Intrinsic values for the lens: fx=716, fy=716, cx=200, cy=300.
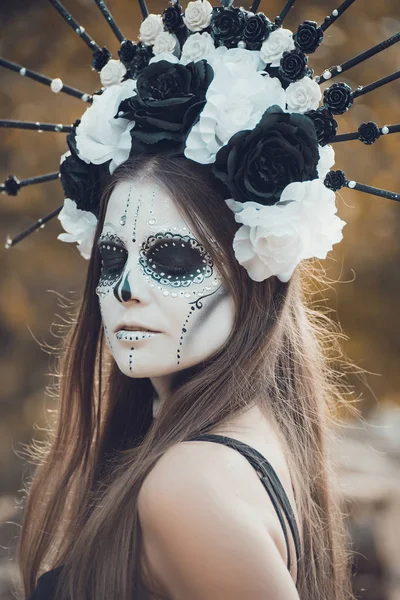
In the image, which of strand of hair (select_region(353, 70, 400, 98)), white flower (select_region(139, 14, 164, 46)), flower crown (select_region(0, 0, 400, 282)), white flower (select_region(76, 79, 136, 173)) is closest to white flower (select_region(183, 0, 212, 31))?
flower crown (select_region(0, 0, 400, 282))

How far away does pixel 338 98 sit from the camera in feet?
5.80

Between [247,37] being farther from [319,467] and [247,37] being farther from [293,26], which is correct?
[293,26]

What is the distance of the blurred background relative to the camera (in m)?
4.17

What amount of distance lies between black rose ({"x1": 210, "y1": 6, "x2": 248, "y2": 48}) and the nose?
2.09 ft

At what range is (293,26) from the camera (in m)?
4.13

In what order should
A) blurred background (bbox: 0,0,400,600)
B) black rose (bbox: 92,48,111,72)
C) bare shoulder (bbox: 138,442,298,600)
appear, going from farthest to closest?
blurred background (bbox: 0,0,400,600) → black rose (bbox: 92,48,111,72) → bare shoulder (bbox: 138,442,298,600)

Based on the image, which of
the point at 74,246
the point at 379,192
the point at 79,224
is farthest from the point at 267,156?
the point at 74,246

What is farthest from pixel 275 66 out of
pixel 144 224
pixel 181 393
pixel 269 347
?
pixel 181 393

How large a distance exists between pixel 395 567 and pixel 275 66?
2722mm

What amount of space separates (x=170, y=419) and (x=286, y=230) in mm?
527

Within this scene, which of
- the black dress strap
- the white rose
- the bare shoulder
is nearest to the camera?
the bare shoulder

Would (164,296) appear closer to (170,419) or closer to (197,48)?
(170,419)

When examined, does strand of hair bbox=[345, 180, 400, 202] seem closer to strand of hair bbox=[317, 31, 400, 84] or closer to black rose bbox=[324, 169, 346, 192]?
black rose bbox=[324, 169, 346, 192]

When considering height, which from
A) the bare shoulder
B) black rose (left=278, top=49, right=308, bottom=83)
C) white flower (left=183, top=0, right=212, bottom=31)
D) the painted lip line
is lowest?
the bare shoulder
